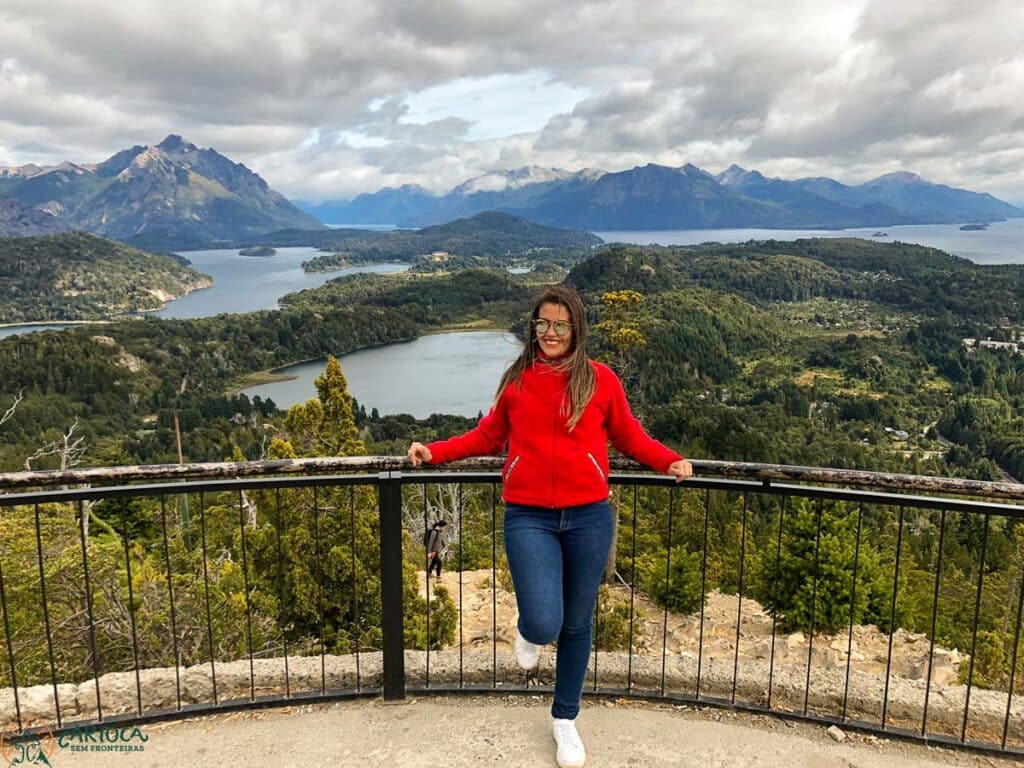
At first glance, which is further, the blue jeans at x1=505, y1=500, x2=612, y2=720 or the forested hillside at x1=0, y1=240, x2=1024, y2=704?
the forested hillside at x1=0, y1=240, x2=1024, y2=704

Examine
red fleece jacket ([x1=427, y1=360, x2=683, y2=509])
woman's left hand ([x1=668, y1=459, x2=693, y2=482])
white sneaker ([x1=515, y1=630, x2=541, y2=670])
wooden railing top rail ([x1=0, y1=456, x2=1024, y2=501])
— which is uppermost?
red fleece jacket ([x1=427, y1=360, x2=683, y2=509])

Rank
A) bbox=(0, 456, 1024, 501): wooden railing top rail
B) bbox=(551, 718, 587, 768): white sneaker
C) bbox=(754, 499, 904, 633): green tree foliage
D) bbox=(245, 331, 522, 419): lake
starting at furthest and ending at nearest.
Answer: bbox=(245, 331, 522, 419): lake → bbox=(754, 499, 904, 633): green tree foliage → bbox=(0, 456, 1024, 501): wooden railing top rail → bbox=(551, 718, 587, 768): white sneaker

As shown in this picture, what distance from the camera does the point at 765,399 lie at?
9619 centimetres

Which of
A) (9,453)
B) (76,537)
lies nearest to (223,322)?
(9,453)

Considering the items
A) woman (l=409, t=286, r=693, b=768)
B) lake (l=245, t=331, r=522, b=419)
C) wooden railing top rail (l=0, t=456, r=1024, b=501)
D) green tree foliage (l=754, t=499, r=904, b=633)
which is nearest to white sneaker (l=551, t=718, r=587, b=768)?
woman (l=409, t=286, r=693, b=768)

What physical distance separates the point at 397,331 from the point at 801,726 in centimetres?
14058

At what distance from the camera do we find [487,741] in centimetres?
304

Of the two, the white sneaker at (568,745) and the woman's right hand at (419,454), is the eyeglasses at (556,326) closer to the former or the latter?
the woman's right hand at (419,454)

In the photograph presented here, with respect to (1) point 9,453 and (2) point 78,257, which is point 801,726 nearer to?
(1) point 9,453

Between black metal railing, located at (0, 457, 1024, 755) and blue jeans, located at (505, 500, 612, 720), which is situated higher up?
blue jeans, located at (505, 500, 612, 720)

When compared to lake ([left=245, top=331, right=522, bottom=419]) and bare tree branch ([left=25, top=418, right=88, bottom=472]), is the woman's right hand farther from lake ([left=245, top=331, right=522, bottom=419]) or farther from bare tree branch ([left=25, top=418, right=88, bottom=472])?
lake ([left=245, top=331, right=522, bottom=419])

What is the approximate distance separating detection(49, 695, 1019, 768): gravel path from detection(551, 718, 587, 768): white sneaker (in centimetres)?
6

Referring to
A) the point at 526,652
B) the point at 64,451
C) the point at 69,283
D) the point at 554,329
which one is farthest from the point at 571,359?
the point at 69,283

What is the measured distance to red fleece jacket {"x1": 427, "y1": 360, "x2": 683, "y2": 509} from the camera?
2645 millimetres
